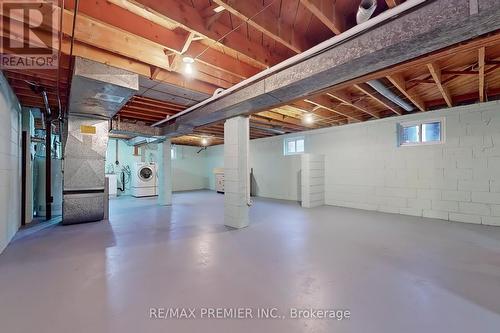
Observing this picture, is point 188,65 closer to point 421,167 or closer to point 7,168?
point 7,168

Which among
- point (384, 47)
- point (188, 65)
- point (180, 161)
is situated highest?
point (188, 65)

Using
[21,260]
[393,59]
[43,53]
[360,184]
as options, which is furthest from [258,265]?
[360,184]

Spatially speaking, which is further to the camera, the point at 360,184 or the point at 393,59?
the point at 360,184

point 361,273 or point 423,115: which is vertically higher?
point 423,115

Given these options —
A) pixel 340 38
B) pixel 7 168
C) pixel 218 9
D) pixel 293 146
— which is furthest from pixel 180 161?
pixel 340 38

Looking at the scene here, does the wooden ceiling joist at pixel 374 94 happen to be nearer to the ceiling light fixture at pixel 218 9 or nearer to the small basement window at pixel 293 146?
the ceiling light fixture at pixel 218 9

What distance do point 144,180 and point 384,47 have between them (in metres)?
8.40

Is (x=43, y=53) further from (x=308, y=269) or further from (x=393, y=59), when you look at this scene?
(x=308, y=269)

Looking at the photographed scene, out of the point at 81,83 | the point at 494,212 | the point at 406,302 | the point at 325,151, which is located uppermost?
the point at 81,83

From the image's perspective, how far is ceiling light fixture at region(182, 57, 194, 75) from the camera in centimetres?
242

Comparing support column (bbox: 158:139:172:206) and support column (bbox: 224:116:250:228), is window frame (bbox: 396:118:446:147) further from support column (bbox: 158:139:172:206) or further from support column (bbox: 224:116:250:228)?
support column (bbox: 158:139:172:206)

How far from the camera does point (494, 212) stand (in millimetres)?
3977

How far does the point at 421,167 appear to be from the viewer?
4.79 meters

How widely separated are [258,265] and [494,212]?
4.51 m
